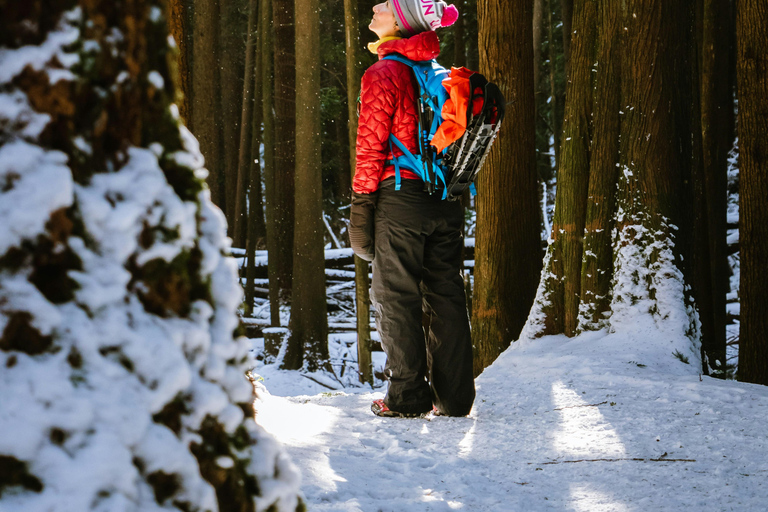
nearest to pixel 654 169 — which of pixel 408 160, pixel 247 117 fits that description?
pixel 408 160

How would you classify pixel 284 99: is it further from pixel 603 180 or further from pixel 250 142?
pixel 603 180

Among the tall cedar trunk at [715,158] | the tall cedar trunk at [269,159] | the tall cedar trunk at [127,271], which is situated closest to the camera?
the tall cedar trunk at [127,271]

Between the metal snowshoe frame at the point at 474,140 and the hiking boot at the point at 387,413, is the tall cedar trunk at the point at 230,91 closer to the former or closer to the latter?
the hiking boot at the point at 387,413

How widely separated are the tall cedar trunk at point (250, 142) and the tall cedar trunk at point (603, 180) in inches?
372

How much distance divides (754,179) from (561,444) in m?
3.29

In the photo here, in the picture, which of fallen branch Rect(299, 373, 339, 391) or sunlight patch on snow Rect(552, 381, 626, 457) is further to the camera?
fallen branch Rect(299, 373, 339, 391)

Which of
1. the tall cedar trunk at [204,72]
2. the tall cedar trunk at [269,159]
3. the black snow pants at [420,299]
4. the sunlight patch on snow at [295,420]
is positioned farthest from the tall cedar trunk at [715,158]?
the tall cedar trunk at [269,159]

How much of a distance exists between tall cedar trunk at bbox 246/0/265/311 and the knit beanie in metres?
10.4

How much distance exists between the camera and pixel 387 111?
3590 millimetres

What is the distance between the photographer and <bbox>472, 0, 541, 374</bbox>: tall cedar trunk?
6145 millimetres

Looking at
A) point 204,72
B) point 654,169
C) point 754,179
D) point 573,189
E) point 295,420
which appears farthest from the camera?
point 204,72

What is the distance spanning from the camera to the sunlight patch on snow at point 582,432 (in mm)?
2963

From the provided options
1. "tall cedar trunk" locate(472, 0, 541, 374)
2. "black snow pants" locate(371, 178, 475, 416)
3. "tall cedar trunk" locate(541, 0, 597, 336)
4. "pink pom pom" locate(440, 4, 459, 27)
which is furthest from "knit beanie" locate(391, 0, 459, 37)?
"tall cedar trunk" locate(472, 0, 541, 374)

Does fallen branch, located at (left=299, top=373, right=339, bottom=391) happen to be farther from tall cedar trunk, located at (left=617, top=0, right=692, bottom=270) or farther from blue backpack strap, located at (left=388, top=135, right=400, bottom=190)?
blue backpack strap, located at (left=388, top=135, right=400, bottom=190)
